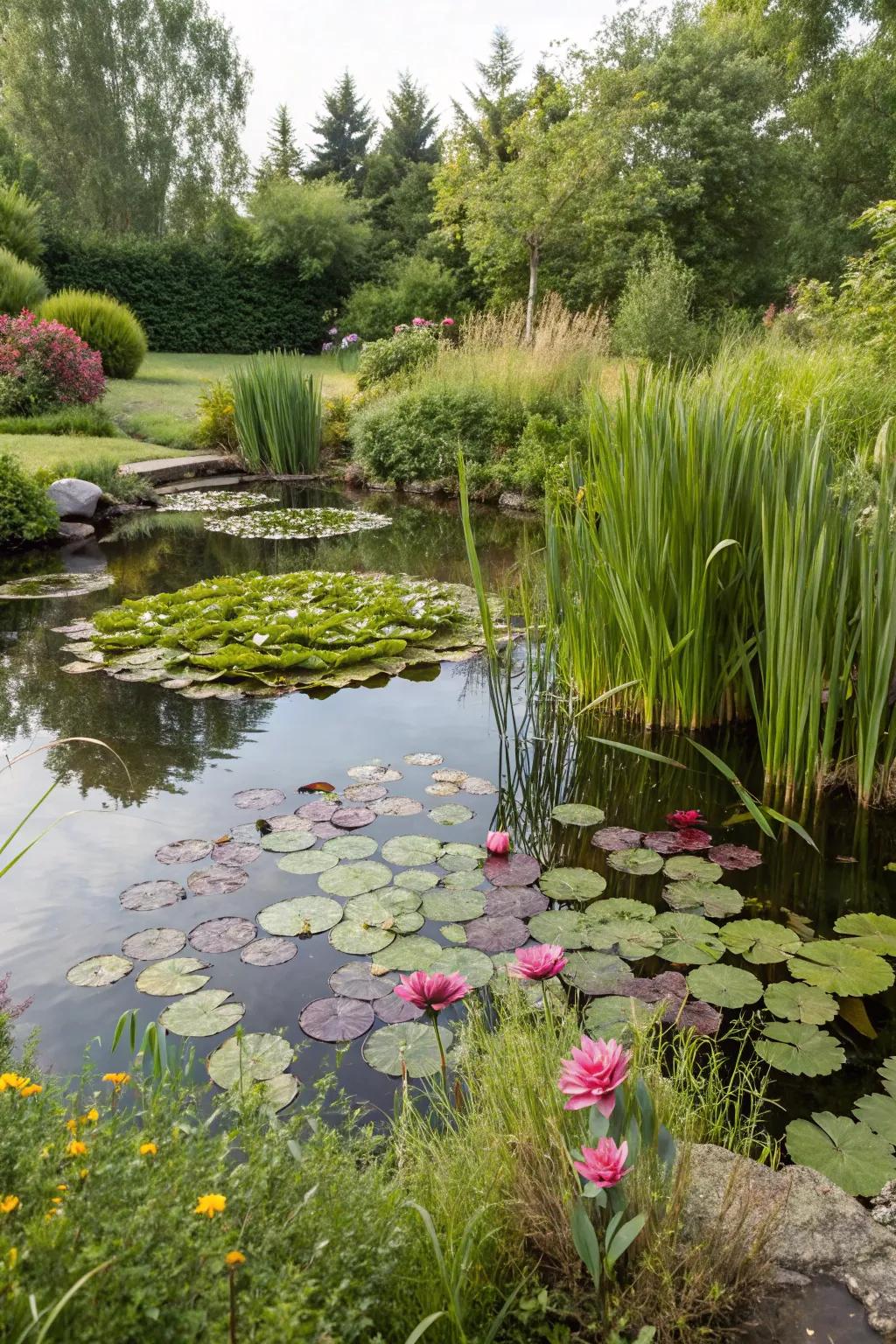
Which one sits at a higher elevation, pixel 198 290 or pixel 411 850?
pixel 198 290

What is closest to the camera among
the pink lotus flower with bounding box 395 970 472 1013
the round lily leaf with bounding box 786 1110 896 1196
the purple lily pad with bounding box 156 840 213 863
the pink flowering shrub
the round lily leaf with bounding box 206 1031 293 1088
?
the pink lotus flower with bounding box 395 970 472 1013

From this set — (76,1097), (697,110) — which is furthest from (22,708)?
(697,110)

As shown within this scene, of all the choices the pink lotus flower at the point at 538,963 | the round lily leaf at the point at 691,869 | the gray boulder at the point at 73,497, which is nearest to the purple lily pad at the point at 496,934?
the round lily leaf at the point at 691,869

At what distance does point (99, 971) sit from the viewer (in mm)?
2172

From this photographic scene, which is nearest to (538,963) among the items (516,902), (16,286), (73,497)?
(516,902)

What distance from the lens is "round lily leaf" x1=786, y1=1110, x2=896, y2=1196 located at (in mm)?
1548

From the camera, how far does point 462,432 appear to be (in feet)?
33.9

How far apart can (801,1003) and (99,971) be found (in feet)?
5.39

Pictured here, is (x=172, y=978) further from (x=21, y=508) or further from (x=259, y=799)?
(x=21, y=508)

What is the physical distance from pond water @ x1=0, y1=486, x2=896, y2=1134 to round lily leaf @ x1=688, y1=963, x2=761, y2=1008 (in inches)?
4.9

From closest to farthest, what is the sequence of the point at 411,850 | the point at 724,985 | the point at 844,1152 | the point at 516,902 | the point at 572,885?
the point at 844,1152, the point at 724,985, the point at 516,902, the point at 572,885, the point at 411,850

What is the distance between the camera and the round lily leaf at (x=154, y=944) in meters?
2.23

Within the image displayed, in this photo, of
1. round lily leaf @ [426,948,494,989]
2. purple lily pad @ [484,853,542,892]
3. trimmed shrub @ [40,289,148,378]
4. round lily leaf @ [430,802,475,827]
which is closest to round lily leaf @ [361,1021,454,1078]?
round lily leaf @ [426,948,494,989]

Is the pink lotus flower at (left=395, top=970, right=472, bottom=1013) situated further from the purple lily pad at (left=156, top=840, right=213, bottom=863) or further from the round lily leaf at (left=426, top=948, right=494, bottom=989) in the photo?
the purple lily pad at (left=156, top=840, right=213, bottom=863)
